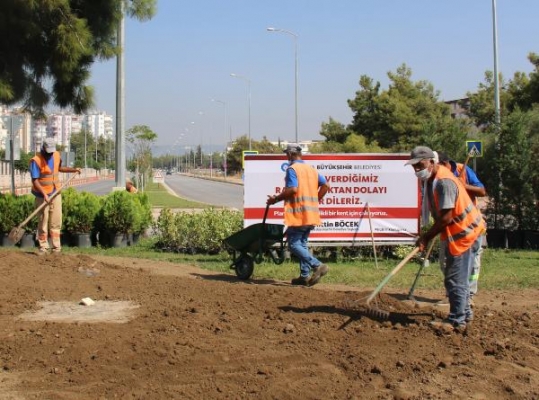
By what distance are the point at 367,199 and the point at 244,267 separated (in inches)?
121

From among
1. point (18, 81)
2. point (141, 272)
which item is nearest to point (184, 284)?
point (141, 272)

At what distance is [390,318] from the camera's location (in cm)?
670

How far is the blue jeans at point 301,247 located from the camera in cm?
898

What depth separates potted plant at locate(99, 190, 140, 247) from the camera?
14.0 m

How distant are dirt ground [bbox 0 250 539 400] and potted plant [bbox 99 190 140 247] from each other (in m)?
5.84

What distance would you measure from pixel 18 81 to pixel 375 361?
11027 millimetres

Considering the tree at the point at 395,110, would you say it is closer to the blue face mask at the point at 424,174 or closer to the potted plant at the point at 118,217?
the potted plant at the point at 118,217

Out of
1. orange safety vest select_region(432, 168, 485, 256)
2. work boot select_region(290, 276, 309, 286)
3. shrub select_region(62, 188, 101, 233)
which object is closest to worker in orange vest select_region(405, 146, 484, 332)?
orange safety vest select_region(432, 168, 485, 256)

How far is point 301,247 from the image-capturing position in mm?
9031

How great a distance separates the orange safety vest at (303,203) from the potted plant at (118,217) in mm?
5887

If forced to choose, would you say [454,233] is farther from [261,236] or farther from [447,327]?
[261,236]

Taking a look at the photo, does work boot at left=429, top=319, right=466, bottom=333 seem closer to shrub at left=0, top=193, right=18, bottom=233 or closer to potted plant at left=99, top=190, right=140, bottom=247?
potted plant at left=99, top=190, right=140, bottom=247

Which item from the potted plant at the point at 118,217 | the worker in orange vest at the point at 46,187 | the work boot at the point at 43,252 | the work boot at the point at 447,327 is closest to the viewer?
the work boot at the point at 447,327

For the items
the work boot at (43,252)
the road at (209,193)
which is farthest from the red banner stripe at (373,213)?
the road at (209,193)
